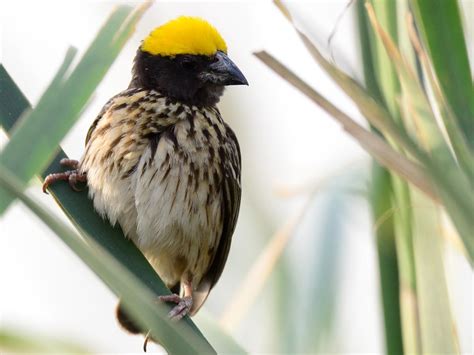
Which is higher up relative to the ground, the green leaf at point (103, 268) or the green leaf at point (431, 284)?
the green leaf at point (103, 268)

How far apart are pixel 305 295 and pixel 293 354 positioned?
0.18m

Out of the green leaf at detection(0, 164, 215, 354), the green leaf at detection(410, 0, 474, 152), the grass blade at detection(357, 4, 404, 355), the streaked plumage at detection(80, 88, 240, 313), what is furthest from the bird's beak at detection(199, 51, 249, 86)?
the green leaf at detection(0, 164, 215, 354)

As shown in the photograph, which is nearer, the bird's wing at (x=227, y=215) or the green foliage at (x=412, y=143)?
the green foliage at (x=412, y=143)

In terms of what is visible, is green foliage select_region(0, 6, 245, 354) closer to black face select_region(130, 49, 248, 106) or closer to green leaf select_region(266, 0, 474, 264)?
green leaf select_region(266, 0, 474, 264)

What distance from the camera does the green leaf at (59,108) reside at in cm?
126

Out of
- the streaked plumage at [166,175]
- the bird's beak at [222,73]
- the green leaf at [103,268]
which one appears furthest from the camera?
the bird's beak at [222,73]

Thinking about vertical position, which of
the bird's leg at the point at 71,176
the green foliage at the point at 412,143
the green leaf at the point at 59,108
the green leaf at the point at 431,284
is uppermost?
the green leaf at the point at 59,108

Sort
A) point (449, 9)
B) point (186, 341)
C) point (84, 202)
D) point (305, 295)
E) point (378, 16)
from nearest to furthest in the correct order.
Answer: point (186, 341) < point (449, 9) < point (378, 16) < point (84, 202) < point (305, 295)

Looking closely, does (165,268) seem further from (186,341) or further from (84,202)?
(186,341)

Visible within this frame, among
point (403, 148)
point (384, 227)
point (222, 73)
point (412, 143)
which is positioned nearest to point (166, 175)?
point (222, 73)

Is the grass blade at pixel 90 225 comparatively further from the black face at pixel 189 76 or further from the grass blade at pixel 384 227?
the black face at pixel 189 76

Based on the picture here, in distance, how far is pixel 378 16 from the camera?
5.27 feet

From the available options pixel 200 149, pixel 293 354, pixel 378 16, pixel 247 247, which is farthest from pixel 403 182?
pixel 247 247

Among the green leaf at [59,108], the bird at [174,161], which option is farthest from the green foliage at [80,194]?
the bird at [174,161]
